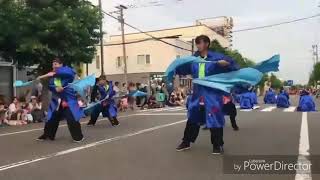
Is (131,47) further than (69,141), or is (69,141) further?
(131,47)

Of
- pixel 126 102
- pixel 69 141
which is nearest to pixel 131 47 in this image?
pixel 126 102

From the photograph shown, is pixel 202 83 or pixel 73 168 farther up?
pixel 202 83

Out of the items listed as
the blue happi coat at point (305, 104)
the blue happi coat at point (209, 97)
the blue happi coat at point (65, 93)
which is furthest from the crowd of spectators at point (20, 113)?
the blue happi coat at point (305, 104)

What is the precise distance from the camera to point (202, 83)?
9.83 m

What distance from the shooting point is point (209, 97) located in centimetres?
988

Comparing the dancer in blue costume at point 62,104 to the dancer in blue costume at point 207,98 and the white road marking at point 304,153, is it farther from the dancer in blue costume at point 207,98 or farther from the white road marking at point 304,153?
the white road marking at point 304,153

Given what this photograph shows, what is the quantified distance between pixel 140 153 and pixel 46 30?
41.3 ft

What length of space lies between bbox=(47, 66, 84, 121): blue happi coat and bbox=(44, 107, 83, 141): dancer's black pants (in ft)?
0.29

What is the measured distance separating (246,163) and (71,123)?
506cm

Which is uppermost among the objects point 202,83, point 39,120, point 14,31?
point 14,31

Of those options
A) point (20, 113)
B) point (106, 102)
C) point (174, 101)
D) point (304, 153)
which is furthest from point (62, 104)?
point (174, 101)

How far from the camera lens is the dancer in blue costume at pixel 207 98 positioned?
9797mm

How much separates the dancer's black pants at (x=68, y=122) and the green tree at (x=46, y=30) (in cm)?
897

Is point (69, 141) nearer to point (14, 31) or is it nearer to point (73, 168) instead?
point (73, 168)
